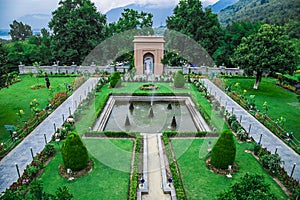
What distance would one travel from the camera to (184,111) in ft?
56.6

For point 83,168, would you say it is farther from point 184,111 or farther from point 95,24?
point 95,24

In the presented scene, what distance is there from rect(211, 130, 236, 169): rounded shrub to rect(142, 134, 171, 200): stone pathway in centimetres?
241

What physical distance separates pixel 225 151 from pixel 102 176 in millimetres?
4862

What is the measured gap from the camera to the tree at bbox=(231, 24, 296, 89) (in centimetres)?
1859

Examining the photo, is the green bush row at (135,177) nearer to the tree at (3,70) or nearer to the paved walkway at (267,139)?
the paved walkway at (267,139)

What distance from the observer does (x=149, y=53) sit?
27719 mm

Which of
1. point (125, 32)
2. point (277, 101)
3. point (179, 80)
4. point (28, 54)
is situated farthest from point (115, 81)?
point (28, 54)

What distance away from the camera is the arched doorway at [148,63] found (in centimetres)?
2801

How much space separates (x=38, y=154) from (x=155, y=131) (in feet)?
19.8

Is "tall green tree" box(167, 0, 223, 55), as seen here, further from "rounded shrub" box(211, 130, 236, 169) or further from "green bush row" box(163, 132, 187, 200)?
"rounded shrub" box(211, 130, 236, 169)

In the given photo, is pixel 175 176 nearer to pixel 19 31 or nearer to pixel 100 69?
pixel 100 69

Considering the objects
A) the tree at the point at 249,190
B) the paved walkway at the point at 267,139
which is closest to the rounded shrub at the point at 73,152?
the tree at the point at 249,190

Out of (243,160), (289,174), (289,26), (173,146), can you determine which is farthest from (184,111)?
(289,26)

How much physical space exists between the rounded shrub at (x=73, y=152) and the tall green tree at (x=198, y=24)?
25363 mm
